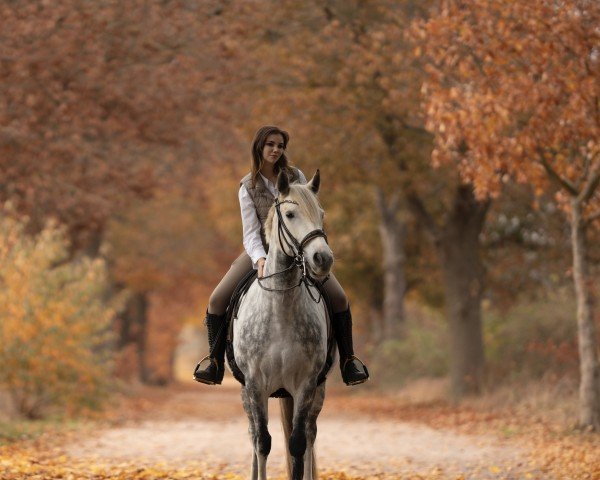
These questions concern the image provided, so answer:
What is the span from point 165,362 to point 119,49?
38399 millimetres

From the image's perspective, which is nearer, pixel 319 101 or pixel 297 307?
pixel 297 307

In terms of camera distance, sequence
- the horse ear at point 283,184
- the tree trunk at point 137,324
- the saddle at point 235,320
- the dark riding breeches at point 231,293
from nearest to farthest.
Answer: the horse ear at point 283,184 → the saddle at point 235,320 → the dark riding breeches at point 231,293 → the tree trunk at point 137,324

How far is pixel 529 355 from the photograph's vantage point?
24.4 metres

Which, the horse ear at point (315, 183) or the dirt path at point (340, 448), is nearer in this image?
the horse ear at point (315, 183)

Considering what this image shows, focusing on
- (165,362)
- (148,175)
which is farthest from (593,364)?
(165,362)

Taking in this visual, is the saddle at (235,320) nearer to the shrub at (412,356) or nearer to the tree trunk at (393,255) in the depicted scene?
the shrub at (412,356)

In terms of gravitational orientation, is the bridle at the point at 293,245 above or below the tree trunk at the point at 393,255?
below

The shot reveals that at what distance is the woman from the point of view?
902 centimetres

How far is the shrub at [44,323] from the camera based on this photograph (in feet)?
63.2

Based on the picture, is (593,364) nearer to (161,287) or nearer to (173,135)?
(173,135)

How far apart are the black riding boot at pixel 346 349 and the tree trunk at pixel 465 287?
47.1 ft

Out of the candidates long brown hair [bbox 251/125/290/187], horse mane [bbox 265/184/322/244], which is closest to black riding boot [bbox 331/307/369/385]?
long brown hair [bbox 251/125/290/187]

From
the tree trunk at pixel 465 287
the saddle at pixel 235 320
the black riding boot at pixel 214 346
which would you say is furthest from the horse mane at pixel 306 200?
the tree trunk at pixel 465 287

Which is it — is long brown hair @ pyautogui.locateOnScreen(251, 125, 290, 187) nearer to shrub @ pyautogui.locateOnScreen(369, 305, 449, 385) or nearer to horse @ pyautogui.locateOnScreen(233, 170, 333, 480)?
horse @ pyautogui.locateOnScreen(233, 170, 333, 480)
